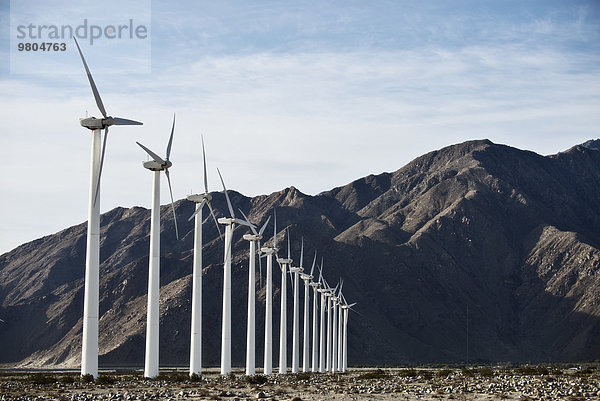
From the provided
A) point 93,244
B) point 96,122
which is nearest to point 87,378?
point 93,244

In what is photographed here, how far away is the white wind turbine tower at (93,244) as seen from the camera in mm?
53062

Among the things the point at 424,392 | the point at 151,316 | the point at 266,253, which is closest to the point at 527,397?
the point at 424,392

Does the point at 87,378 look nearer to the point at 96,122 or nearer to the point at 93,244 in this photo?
the point at 93,244

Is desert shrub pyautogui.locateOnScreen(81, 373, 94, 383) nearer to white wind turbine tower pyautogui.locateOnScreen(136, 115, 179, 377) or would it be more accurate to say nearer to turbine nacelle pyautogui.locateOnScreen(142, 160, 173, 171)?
white wind turbine tower pyautogui.locateOnScreen(136, 115, 179, 377)

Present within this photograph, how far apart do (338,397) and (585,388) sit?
15.0m

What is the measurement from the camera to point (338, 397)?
4403cm

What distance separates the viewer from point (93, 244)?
53562 mm

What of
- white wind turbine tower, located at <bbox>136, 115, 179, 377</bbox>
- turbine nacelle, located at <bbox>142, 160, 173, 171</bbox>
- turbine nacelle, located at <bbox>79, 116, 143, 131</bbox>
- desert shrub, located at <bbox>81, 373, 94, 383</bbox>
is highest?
turbine nacelle, located at <bbox>79, 116, 143, 131</bbox>

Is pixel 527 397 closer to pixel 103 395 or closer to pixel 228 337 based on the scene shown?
pixel 103 395

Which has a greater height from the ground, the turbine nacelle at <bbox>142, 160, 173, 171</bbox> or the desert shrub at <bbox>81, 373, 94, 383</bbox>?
the turbine nacelle at <bbox>142, 160, 173, 171</bbox>

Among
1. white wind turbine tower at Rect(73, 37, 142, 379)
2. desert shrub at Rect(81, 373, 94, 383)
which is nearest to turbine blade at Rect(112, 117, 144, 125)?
white wind turbine tower at Rect(73, 37, 142, 379)

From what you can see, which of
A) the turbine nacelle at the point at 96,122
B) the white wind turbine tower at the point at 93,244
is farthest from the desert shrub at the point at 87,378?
the turbine nacelle at the point at 96,122

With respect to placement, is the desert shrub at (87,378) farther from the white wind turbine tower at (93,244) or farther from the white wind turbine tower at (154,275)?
the white wind turbine tower at (154,275)

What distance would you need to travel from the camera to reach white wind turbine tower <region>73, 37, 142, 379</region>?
53.1 meters
